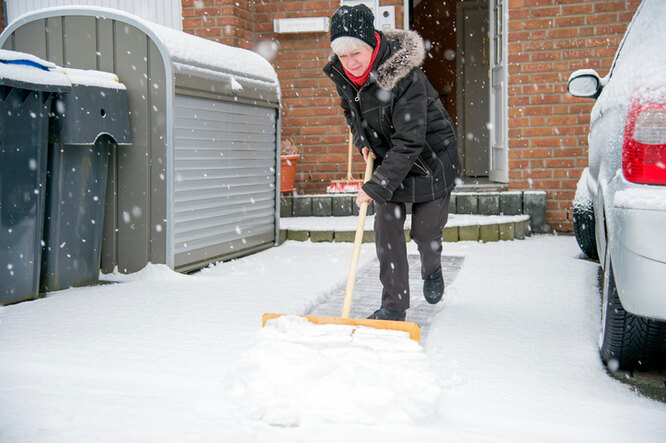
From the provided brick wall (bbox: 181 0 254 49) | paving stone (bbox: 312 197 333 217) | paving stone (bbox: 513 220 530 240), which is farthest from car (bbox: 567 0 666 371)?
brick wall (bbox: 181 0 254 49)

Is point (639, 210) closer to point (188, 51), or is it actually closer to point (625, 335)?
point (625, 335)

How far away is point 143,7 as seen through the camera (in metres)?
7.20

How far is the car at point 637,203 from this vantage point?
6.28ft

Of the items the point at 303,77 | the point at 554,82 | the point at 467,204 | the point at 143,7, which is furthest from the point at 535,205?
the point at 143,7

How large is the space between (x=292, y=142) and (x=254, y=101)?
6.08 feet

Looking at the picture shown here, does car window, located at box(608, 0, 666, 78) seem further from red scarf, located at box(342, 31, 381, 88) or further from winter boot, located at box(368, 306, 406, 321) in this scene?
winter boot, located at box(368, 306, 406, 321)

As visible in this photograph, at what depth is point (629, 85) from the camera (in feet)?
6.93

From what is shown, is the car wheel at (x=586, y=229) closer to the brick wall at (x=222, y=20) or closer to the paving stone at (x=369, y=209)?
the paving stone at (x=369, y=209)

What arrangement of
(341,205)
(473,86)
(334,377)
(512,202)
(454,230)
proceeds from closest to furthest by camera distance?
(334,377), (454,230), (512,202), (341,205), (473,86)

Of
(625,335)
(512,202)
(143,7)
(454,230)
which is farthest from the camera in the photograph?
(143,7)

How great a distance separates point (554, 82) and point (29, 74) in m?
4.48

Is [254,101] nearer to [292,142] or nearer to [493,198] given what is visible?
[292,142]

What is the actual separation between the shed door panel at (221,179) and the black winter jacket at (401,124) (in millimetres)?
1402

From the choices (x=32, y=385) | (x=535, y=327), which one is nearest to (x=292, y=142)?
(x=535, y=327)
